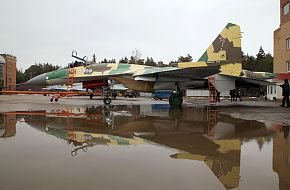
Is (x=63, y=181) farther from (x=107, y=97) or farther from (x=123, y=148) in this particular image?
(x=107, y=97)

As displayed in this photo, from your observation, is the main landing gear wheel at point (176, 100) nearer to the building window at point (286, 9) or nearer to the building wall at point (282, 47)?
the building wall at point (282, 47)

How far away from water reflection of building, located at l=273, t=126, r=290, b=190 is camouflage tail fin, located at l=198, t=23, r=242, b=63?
30.4 ft

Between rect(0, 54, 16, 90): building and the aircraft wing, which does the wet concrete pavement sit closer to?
the aircraft wing

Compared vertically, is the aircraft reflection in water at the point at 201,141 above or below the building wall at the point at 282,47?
below

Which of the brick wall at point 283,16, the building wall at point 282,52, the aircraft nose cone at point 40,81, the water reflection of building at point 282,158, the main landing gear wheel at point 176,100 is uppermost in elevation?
the brick wall at point 283,16

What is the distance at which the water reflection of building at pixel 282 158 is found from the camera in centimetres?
273

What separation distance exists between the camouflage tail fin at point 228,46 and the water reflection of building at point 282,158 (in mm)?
9275

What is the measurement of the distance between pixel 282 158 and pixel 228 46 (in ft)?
36.9

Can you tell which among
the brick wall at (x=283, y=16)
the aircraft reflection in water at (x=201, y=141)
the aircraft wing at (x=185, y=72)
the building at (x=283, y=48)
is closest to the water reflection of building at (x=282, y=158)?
the aircraft reflection in water at (x=201, y=141)

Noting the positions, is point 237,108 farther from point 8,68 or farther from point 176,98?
point 8,68

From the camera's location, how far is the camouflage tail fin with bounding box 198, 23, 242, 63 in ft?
45.4

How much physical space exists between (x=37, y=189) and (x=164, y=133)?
3.42m

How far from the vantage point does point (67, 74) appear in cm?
1547

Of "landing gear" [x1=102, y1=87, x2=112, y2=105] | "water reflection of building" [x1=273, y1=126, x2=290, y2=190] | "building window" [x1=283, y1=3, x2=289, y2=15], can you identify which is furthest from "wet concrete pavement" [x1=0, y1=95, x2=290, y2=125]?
"building window" [x1=283, y1=3, x2=289, y2=15]
